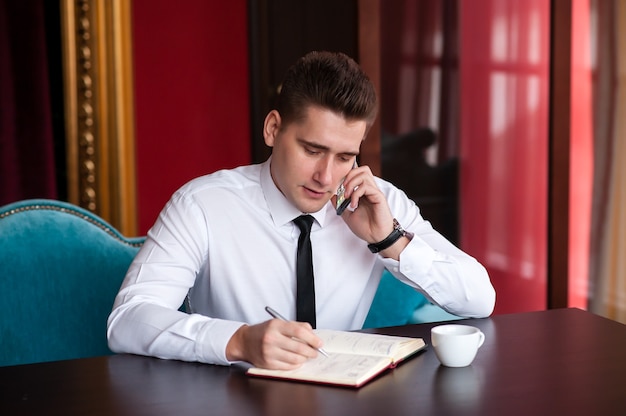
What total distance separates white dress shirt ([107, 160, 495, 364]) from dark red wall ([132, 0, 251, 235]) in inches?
54.3

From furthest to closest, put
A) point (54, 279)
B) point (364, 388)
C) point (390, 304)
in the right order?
point (390, 304), point (54, 279), point (364, 388)

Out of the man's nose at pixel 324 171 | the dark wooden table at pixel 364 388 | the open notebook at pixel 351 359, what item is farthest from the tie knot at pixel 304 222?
the dark wooden table at pixel 364 388

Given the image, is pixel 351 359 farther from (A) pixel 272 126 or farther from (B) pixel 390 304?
(B) pixel 390 304

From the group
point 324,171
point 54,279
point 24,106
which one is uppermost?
point 24,106

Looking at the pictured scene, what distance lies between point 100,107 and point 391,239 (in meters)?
1.68

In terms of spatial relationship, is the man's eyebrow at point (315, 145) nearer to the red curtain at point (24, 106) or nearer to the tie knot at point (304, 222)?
the tie knot at point (304, 222)

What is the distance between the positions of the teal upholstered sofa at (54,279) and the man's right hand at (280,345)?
0.83 m

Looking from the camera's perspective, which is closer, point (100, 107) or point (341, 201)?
point (341, 201)

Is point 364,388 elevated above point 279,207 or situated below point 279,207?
below

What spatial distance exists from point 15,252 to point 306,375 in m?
1.04

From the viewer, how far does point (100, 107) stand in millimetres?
3064

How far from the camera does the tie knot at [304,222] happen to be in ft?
6.15

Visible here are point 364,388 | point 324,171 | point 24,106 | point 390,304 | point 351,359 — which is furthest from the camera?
point 24,106

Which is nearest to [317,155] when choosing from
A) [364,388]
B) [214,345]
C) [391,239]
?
[391,239]
